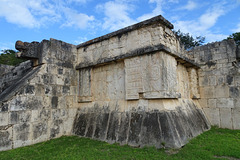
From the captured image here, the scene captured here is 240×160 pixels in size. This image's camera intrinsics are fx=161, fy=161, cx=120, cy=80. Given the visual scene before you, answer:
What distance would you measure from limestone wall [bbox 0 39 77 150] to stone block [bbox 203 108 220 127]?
5.65m

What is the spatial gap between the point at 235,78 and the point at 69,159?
668cm

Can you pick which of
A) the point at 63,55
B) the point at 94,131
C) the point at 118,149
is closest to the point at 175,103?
the point at 118,149

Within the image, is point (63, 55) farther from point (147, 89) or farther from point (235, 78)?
point (235, 78)

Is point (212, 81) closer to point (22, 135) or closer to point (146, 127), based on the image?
point (146, 127)

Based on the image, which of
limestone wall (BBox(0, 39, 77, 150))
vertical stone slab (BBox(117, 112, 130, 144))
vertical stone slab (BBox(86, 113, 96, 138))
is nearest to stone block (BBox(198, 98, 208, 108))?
vertical stone slab (BBox(117, 112, 130, 144))

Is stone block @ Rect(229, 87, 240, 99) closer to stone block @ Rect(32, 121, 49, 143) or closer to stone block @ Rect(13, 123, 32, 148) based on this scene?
stone block @ Rect(32, 121, 49, 143)

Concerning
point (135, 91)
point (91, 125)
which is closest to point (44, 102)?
point (91, 125)

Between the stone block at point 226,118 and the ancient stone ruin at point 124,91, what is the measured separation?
34 mm

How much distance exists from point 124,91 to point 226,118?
4427 mm

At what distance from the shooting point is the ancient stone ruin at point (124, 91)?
14.7 ft

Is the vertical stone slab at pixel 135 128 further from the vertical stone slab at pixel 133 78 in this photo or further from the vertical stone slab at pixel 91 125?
the vertical stone slab at pixel 91 125

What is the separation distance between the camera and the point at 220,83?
6.78 metres

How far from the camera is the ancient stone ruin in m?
4.48

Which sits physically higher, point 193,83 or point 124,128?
point 193,83
